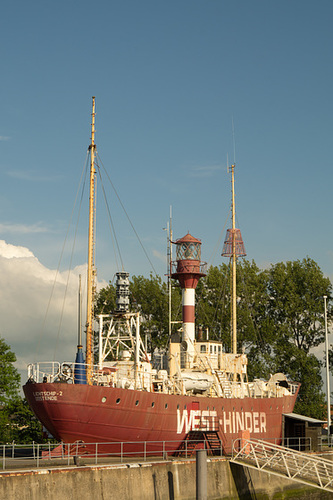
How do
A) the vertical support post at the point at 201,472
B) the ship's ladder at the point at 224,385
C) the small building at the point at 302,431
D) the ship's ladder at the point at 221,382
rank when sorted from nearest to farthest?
the vertical support post at the point at 201,472, the ship's ladder at the point at 221,382, the ship's ladder at the point at 224,385, the small building at the point at 302,431

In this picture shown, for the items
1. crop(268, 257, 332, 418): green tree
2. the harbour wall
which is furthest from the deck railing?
crop(268, 257, 332, 418): green tree

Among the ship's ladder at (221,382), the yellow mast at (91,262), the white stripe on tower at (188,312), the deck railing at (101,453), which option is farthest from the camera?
the white stripe on tower at (188,312)

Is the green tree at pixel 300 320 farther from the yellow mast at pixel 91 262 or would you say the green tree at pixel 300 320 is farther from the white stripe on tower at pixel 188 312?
the yellow mast at pixel 91 262

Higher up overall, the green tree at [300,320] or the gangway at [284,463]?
the green tree at [300,320]

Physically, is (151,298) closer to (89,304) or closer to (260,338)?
(260,338)

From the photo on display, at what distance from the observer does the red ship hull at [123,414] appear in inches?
1453

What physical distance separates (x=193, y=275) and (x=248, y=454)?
18.5 m

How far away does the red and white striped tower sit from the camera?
5391cm

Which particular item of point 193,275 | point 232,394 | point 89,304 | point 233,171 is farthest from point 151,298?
point 89,304

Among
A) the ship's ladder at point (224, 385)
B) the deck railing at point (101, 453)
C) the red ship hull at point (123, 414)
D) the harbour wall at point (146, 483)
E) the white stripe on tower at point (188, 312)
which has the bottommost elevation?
the harbour wall at point (146, 483)

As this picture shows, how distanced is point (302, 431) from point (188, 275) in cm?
1520

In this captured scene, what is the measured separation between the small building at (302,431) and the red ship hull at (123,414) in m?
7.77

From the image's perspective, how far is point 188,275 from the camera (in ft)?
183

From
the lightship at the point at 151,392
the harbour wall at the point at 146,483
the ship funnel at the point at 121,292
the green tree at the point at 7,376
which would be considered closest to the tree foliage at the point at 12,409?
the green tree at the point at 7,376
